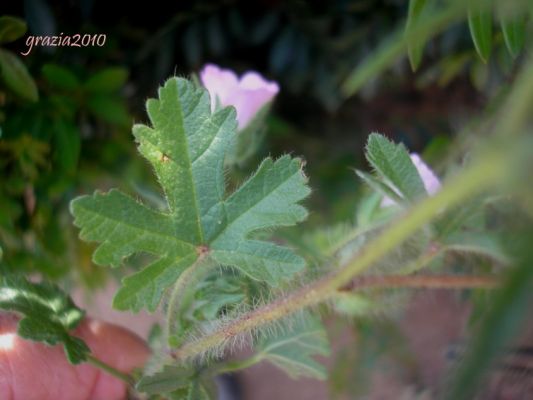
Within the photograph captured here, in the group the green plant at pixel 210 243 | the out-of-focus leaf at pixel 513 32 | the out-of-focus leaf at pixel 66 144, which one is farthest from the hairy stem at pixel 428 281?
the out-of-focus leaf at pixel 66 144

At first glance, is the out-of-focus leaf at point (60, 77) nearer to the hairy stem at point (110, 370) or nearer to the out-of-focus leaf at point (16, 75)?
the out-of-focus leaf at point (16, 75)

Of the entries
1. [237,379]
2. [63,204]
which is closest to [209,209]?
[63,204]

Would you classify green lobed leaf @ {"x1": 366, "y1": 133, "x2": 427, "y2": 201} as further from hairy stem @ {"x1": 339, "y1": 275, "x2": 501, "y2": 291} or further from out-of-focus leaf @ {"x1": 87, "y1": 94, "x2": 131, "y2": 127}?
out-of-focus leaf @ {"x1": 87, "y1": 94, "x2": 131, "y2": 127}

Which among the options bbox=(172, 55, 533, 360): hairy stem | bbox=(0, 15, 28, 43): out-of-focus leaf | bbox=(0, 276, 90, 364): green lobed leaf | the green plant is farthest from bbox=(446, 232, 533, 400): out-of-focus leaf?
bbox=(0, 15, 28, 43): out-of-focus leaf

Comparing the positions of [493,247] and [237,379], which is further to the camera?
[237,379]

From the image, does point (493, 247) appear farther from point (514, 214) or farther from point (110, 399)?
point (110, 399)

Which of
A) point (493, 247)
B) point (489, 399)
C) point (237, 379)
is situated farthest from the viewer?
point (237, 379)

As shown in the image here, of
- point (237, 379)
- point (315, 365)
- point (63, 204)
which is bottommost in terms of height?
point (237, 379)

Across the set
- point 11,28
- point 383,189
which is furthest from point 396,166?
point 11,28
